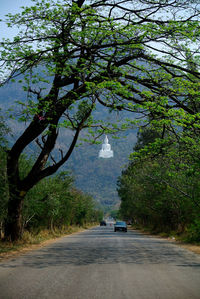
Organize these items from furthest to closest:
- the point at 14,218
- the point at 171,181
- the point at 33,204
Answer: the point at 171,181
the point at 33,204
the point at 14,218

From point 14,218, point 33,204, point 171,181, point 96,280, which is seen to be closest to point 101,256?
point 14,218

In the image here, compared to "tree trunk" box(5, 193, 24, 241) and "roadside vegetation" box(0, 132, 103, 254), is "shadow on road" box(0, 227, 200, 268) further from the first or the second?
"roadside vegetation" box(0, 132, 103, 254)

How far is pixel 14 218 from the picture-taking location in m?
19.0

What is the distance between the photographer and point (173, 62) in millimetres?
15461

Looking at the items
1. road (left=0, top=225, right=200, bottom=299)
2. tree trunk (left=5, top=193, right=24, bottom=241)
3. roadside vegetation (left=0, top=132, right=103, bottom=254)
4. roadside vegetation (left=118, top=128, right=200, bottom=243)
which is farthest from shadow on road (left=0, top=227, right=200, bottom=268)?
roadside vegetation (left=118, top=128, right=200, bottom=243)

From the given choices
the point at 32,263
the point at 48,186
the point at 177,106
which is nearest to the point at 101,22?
the point at 177,106

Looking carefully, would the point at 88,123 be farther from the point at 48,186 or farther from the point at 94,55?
the point at 48,186

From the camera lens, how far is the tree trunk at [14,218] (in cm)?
1881

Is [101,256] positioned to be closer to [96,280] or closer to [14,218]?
[14,218]

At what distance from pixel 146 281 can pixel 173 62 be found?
368 inches

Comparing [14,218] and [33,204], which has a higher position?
[33,204]

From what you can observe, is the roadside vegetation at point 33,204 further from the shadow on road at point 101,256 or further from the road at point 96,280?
the road at point 96,280

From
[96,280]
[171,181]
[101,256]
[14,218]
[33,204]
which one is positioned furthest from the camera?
[171,181]

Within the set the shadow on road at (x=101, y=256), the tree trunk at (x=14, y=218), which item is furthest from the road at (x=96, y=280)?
the tree trunk at (x=14, y=218)
